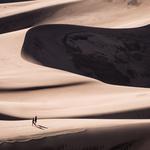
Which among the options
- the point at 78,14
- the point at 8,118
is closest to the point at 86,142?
the point at 8,118

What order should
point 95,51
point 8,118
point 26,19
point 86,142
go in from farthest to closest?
1. point 26,19
2. point 95,51
3. point 8,118
4. point 86,142

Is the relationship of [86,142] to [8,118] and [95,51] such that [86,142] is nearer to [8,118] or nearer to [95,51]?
[8,118]

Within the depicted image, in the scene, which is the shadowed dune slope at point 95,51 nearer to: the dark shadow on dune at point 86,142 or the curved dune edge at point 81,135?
the curved dune edge at point 81,135

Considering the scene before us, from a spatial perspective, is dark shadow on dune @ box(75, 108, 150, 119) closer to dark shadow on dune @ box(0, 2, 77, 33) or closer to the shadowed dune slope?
the shadowed dune slope

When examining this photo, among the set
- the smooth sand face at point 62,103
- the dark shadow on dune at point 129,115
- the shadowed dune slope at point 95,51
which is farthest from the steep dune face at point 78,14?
the dark shadow on dune at point 129,115

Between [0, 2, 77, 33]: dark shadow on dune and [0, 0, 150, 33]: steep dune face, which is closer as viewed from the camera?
[0, 0, 150, 33]: steep dune face

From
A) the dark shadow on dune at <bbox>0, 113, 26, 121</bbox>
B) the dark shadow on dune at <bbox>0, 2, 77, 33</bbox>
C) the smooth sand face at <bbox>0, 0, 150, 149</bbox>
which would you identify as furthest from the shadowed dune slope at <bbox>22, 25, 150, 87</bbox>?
the dark shadow on dune at <bbox>0, 113, 26, 121</bbox>
